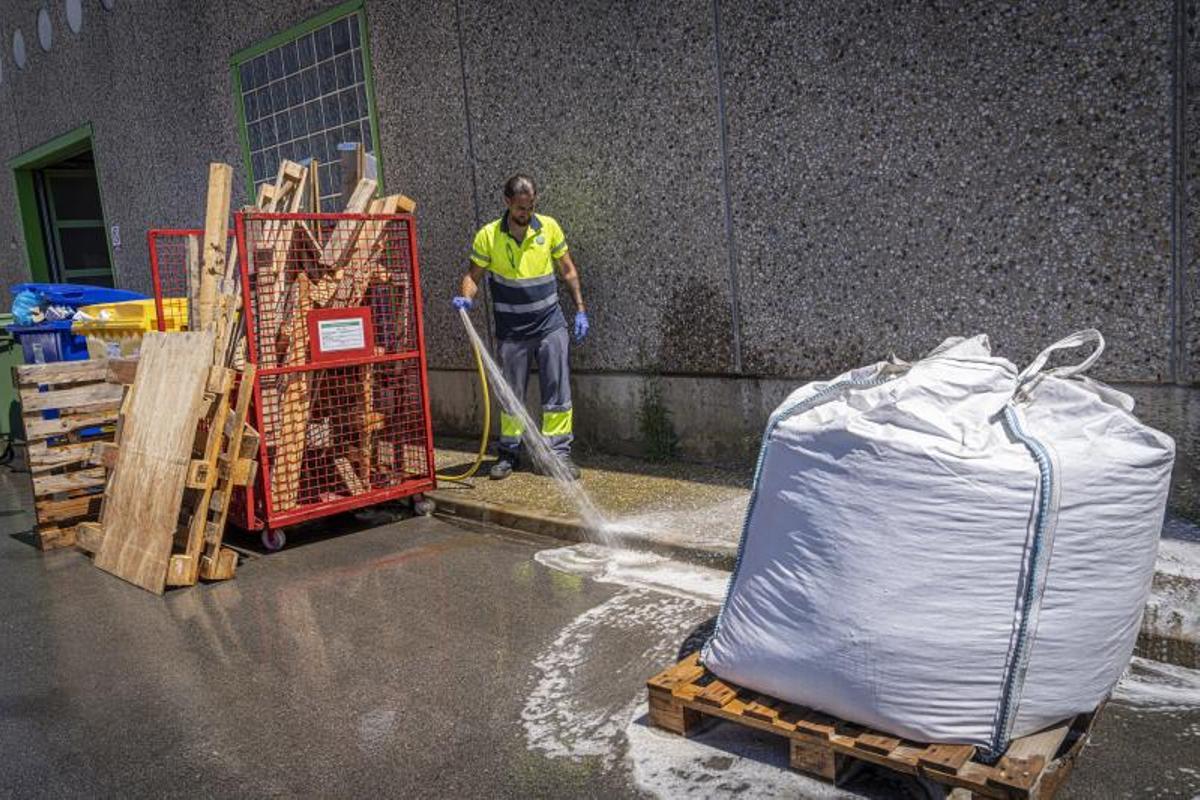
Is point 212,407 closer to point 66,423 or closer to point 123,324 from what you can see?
point 66,423

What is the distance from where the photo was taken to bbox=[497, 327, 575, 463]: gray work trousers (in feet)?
22.7

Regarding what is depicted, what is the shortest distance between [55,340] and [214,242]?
11.5 ft

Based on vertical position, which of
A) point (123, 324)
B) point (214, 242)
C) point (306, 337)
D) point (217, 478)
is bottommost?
point (217, 478)

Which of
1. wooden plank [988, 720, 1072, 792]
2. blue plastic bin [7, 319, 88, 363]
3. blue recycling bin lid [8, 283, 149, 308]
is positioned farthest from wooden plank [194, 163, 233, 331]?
wooden plank [988, 720, 1072, 792]

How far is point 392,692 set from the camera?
12.4 ft

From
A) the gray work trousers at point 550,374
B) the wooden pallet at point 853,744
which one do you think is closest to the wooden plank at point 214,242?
the gray work trousers at point 550,374

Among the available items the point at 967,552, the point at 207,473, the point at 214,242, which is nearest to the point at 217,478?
the point at 207,473

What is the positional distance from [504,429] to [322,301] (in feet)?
5.68

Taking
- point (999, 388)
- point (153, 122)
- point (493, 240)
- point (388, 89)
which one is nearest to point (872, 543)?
point (999, 388)

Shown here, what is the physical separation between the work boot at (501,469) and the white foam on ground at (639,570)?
160cm

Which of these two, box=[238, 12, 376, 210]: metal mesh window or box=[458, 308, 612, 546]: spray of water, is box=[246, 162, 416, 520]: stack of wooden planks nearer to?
box=[458, 308, 612, 546]: spray of water

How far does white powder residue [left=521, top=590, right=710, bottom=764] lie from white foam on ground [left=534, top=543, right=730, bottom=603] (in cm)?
12

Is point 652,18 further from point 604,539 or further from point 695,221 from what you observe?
point 604,539

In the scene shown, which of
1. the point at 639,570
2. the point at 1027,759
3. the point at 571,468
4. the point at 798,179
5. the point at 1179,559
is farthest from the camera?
the point at 571,468
